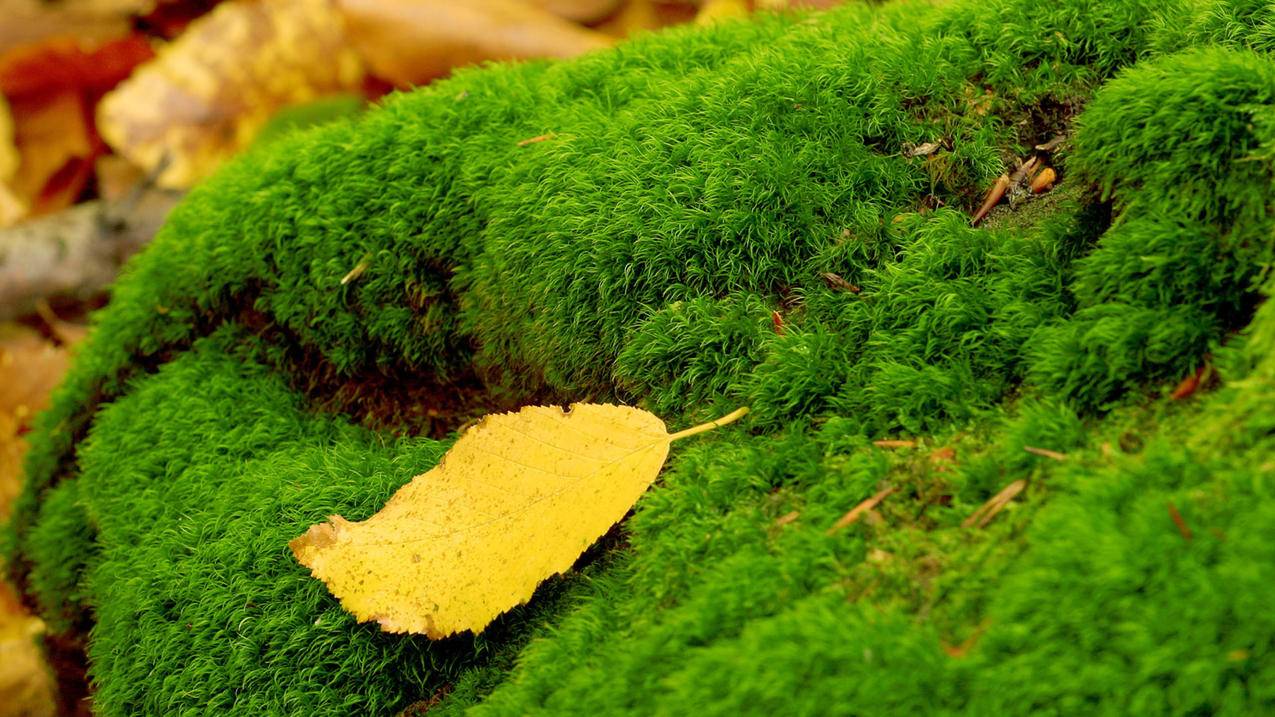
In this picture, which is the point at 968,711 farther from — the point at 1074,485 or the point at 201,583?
the point at 201,583

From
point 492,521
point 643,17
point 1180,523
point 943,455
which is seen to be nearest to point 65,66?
point 643,17

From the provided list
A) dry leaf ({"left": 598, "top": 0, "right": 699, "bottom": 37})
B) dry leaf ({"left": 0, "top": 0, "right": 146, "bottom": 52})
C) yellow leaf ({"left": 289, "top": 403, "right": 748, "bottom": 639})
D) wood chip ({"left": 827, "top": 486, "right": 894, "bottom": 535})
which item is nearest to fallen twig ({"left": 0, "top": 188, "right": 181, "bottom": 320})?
dry leaf ({"left": 0, "top": 0, "right": 146, "bottom": 52})

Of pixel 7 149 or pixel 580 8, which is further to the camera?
pixel 7 149

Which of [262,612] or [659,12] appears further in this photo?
[659,12]

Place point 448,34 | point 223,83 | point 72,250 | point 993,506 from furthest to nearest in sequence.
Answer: point 223,83 → point 448,34 → point 72,250 → point 993,506

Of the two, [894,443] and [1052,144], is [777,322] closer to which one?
[894,443]

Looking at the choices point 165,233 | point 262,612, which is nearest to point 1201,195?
point 262,612
